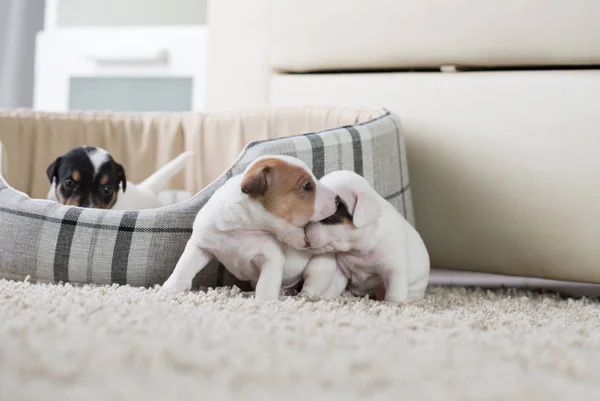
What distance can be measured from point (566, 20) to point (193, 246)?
0.86 m

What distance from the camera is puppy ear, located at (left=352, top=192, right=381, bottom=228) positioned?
3.76ft

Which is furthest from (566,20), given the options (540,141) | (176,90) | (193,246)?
(176,90)

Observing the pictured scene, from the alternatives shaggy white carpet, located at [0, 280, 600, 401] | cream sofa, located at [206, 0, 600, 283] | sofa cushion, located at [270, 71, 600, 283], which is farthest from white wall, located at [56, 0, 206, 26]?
shaggy white carpet, located at [0, 280, 600, 401]

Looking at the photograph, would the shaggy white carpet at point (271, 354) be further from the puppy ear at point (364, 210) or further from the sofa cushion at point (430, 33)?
the sofa cushion at point (430, 33)

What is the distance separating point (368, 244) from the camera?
1174mm

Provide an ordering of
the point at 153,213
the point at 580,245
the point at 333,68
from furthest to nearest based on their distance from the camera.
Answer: the point at 333,68
the point at 580,245
the point at 153,213

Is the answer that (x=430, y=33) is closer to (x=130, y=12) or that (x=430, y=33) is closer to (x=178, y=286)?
(x=178, y=286)

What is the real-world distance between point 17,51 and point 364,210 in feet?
7.50

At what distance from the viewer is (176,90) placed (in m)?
2.92

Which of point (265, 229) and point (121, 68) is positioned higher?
point (121, 68)

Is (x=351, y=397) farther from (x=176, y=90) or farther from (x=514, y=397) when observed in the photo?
(x=176, y=90)

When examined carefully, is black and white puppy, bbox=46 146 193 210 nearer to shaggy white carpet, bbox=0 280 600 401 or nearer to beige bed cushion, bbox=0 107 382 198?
beige bed cushion, bbox=0 107 382 198

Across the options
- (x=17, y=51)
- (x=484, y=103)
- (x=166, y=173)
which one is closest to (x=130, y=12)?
(x=17, y=51)

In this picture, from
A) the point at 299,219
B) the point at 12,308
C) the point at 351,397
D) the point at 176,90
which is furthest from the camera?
the point at 176,90
